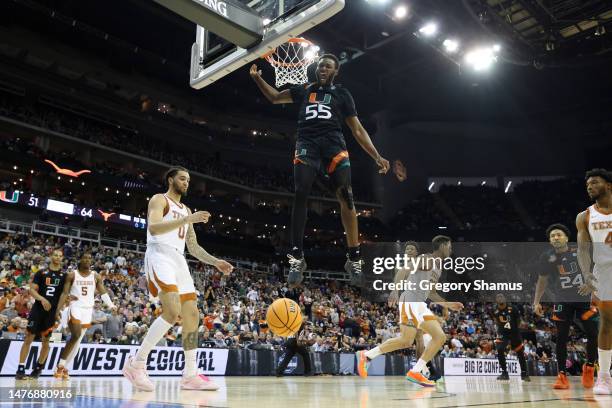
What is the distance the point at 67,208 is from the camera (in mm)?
27203

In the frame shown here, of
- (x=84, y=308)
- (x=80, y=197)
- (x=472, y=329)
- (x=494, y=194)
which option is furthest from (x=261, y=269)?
(x=84, y=308)

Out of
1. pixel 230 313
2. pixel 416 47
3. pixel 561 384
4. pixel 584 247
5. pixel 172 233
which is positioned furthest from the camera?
pixel 416 47

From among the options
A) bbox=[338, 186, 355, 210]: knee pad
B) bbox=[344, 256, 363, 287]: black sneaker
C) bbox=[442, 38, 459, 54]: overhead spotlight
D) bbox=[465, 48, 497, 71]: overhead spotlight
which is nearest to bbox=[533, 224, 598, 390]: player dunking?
bbox=[344, 256, 363, 287]: black sneaker

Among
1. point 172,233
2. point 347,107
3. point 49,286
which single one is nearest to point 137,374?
point 172,233

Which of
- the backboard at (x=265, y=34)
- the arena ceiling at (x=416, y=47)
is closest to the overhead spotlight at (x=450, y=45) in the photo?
the arena ceiling at (x=416, y=47)

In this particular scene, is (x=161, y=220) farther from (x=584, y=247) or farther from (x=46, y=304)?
(x=584, y=247)

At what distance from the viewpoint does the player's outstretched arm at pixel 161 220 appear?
5.19m

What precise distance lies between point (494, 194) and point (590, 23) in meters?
16.6

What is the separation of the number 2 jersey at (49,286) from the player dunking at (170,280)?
413 centimetres

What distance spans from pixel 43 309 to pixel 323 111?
6.25 metres

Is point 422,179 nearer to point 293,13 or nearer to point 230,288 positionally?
point 230,288

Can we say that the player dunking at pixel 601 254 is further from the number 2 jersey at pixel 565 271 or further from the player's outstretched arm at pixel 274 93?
the player's outstretched arm at pixel 274 93

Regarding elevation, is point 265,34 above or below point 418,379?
above

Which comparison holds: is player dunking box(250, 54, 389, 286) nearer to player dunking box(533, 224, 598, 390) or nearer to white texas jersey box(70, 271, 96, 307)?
player dunking box(533, 224, 598, 390)
